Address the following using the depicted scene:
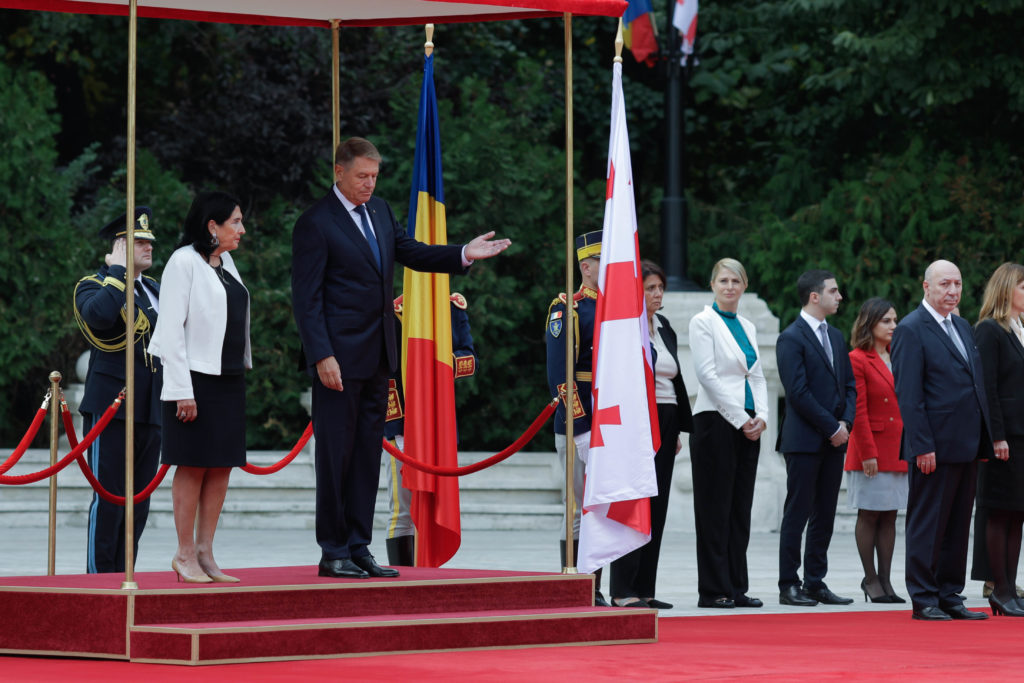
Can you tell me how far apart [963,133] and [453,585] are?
1265 centimetres

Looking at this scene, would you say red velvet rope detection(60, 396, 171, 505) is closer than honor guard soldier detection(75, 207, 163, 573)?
Yes

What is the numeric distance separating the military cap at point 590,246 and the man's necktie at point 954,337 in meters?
1.82

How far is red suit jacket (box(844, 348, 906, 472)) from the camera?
10.7 meters

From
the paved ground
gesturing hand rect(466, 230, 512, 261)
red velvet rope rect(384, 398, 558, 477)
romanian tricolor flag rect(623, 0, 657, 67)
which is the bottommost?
the paved ground

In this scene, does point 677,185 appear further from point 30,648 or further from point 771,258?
point 30,648

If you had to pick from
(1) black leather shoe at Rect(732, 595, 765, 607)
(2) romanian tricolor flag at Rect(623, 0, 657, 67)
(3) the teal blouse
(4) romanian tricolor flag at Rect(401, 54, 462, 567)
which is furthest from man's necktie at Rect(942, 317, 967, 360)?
(2) romanian tricolor flag at Rect(623, 0, 657, 67)

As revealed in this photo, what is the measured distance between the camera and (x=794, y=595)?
401 inches

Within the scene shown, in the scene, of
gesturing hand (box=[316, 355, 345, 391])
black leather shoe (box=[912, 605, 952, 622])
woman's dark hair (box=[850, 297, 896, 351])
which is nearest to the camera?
gesturing hand (box=[316, 355, 345, 391])

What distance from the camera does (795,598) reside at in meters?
10.2

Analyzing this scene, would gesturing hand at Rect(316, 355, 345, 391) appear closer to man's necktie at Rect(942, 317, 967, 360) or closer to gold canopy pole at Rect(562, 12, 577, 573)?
gold canopy pole at Rect(562, 12, 577, 573)

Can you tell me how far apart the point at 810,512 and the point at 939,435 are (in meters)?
1.35

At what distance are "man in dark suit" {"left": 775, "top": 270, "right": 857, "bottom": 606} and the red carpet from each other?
1.55m

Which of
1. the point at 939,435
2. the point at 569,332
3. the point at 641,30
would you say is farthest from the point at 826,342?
the point at 641,30

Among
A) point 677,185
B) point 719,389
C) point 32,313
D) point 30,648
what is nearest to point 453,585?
point 30,648
